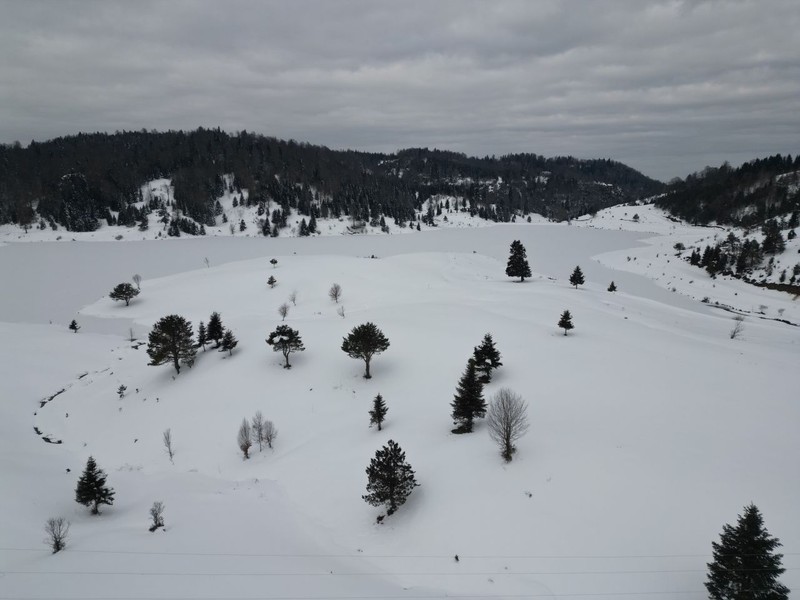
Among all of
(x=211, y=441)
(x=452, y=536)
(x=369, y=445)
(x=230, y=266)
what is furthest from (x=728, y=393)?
(x=230, y=266)

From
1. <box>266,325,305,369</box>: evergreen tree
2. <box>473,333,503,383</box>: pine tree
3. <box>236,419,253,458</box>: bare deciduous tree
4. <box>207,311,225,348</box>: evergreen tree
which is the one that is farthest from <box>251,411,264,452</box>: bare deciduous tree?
<box>207,311,225,348</box>: evergreen tree

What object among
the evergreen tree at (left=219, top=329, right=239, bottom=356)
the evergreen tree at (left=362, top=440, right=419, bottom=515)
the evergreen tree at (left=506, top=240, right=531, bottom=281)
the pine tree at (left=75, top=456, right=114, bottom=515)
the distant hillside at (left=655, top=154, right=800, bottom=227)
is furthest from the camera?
the distant hillside at (left=655, top=154, right=800, bottom=227)

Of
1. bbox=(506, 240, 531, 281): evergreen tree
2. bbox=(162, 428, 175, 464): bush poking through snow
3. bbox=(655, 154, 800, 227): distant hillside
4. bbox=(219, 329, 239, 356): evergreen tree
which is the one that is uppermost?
bbox=(655, 154, 800, 227): distant hillside

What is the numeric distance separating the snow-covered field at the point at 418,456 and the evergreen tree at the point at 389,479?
A: 155 cm

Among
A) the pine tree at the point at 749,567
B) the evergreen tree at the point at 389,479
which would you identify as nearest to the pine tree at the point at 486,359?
the evergreen tree at the point at 389,479

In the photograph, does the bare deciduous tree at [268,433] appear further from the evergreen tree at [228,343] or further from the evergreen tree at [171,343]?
the evergreen tree at [171,343]

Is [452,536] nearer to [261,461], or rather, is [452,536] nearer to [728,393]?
[261,461]

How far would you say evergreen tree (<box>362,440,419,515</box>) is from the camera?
25469mm

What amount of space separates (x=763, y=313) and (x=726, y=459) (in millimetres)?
65258

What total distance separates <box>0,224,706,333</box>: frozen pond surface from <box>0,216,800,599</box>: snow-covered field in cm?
1835

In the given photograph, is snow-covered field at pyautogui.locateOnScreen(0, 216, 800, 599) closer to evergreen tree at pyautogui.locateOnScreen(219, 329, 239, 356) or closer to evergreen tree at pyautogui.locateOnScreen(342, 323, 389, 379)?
evergreen tree at pyautogui.locateOnScreen(219, 329, 239, 356)

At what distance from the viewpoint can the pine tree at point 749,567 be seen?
49.5 ft

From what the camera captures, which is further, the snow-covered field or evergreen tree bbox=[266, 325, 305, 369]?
evergreen tree bbox=[266, 325, 305, 369]

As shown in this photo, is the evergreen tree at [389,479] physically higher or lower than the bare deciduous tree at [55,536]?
higher
